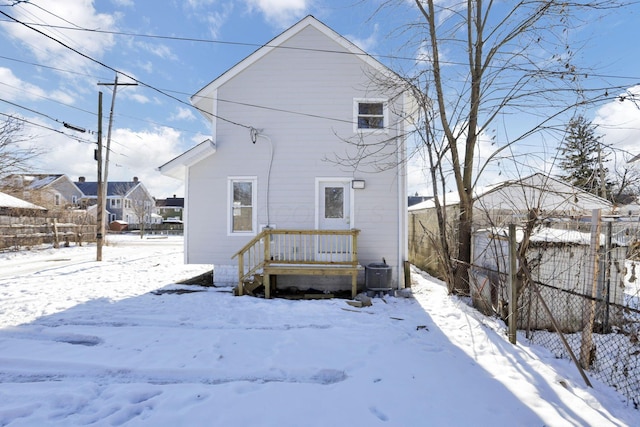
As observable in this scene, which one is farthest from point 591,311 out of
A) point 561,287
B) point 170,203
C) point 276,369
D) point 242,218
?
point 170,203

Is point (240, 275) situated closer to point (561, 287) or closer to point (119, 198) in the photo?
point (561, 287)

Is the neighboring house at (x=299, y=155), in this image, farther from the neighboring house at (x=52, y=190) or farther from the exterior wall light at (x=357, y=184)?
the neighboring house at (x=52, y=190)

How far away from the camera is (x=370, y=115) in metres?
7.32

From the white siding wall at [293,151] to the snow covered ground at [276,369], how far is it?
2.09m

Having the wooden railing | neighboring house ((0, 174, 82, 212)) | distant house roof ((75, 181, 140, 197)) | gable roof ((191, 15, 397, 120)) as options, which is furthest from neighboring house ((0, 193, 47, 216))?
distant house roof ((75, 181, 140, 197))

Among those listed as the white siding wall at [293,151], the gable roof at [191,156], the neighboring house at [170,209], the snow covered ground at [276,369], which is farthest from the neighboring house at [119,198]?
the snow covered ground at [276,369]

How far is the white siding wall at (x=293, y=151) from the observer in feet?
23.5

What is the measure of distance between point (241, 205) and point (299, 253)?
1.96 m

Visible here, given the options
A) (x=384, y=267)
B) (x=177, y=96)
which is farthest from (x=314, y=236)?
(x=177, y=96)

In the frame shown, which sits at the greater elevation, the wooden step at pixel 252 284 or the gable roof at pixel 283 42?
the gable roof at pixel 283 42

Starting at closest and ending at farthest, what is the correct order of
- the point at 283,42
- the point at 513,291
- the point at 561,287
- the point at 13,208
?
the point at 513,291 < the point at 561,287 < the point at 283,42 < the point at 13,208

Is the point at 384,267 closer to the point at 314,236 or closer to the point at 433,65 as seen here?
the point at 314,236

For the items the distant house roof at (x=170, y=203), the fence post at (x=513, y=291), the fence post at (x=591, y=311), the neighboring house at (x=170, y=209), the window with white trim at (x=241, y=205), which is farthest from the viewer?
the distant house roof at (x=170, y=203)

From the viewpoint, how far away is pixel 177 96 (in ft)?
24.6
